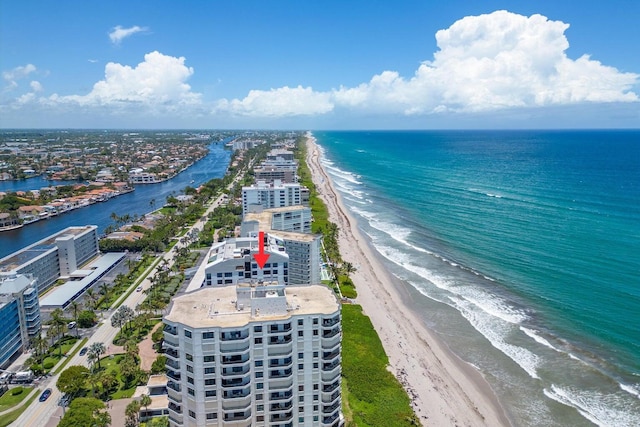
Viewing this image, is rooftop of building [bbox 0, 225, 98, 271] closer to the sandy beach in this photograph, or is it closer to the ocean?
the sandy beach

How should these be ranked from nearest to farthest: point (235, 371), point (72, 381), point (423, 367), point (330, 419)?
point (235, 371) → point (330, 419) → point (72, 381) → point (423, 367)

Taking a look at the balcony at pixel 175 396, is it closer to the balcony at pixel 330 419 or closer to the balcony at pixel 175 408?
the balcony at pixel 175 408

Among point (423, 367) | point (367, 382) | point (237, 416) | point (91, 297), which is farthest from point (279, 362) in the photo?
point (91, 297)

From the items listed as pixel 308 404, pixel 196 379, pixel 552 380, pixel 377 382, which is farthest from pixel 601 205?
pixel 196 379

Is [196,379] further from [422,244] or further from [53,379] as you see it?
[422,244]

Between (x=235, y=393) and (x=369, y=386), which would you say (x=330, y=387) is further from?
(x=369, y=386)

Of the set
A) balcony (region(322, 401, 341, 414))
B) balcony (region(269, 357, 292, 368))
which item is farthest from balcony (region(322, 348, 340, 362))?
balcony (region(322, 401, 341, 414))

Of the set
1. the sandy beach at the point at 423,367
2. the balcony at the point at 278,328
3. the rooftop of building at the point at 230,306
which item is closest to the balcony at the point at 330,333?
the rooftop of building at the point at 230,306
